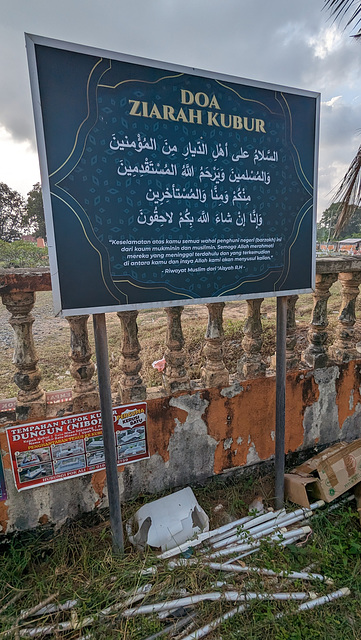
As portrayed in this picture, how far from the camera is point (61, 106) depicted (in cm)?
129

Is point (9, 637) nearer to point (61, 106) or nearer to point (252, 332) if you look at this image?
point (252, 332)

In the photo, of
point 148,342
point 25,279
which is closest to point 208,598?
point 25,279

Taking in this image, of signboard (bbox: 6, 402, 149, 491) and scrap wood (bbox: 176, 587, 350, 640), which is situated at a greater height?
signboard (bbox: 6, 402, 149, 491)

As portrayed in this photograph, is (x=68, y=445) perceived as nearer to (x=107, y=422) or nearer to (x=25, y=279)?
(x=107, y=422)

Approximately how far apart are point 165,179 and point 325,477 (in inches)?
81.0

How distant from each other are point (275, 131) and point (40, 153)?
1.14m

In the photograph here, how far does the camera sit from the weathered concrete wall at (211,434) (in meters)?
1.94

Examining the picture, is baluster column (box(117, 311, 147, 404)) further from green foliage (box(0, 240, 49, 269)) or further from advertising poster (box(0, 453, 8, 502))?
green foliage (box(0, 240, 49, 269))

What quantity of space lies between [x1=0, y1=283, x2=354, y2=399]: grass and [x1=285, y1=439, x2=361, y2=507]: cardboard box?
0.82 meters

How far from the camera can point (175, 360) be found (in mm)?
2160

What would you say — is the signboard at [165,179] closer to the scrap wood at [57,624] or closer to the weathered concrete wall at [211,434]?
the weathered concrete wall at [211,434]

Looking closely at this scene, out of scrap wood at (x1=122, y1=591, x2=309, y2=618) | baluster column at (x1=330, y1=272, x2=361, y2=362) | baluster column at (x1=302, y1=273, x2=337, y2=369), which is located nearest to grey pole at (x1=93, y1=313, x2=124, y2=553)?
scrap wood at (x1=122, y1=591, x2=309, y2=618)

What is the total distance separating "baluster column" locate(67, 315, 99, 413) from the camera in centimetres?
190

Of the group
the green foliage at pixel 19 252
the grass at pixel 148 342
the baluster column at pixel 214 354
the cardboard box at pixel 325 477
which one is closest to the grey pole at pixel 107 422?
the baluster column at pixel 214 354
